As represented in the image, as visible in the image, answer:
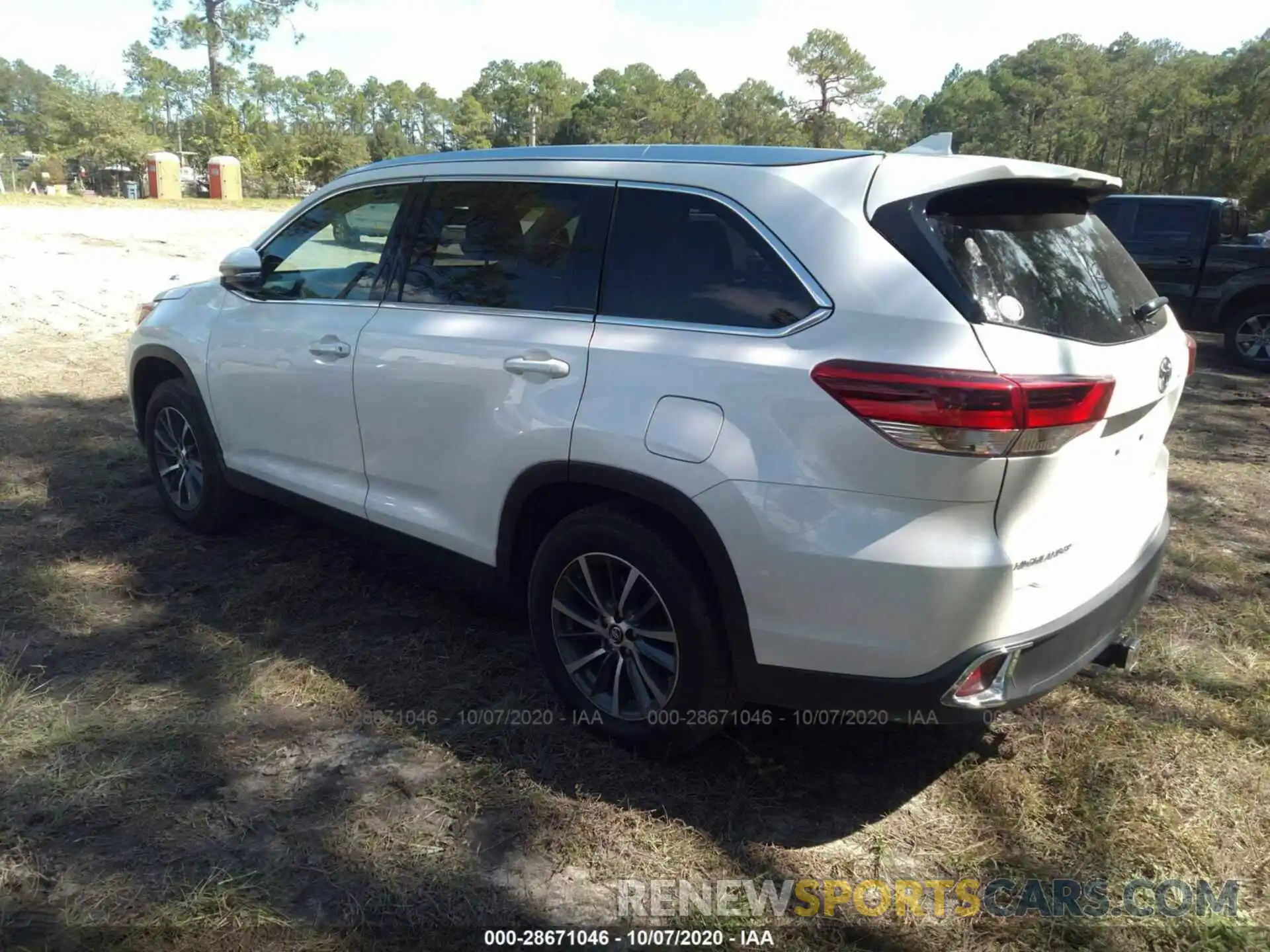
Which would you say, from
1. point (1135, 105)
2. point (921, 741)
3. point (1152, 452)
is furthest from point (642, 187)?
point (1135, 105)

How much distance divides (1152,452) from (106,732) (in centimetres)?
345

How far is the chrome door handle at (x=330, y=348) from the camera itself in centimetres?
370

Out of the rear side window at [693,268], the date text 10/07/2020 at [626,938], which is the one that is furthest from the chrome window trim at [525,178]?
the date text 10/07/2020 at [626,938]

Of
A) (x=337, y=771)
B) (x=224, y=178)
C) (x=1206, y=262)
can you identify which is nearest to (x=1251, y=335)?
(x=1206, y=262)

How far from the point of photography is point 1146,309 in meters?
2.92

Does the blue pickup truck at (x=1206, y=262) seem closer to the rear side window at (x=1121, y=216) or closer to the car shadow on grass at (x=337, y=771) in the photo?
the rear side window at (x=1121, y=216)

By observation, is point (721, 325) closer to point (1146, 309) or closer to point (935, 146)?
point (935, 146)

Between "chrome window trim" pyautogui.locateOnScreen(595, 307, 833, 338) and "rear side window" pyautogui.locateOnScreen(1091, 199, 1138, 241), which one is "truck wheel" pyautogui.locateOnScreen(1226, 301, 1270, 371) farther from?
"chrome window trim" pyautogui.locateOnScreen(595, 307, 833, 338)

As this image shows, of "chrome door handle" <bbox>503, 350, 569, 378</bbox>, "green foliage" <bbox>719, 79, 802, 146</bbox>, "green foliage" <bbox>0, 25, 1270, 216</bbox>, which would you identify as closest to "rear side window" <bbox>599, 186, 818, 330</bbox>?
"chrome door handle" <bbox>503, 350, 569, 378</bbox>

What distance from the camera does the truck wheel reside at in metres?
10.0

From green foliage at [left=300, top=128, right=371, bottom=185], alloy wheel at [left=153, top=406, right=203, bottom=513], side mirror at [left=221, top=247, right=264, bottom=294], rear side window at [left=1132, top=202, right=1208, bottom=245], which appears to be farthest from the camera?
green foliage at [left=300, top=128, right=371, bottom=185]

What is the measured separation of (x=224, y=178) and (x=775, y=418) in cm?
4307

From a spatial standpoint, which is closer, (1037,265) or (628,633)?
(1037,265)

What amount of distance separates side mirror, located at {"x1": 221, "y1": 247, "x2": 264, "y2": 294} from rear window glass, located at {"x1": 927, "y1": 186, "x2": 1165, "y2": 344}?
→ 2.93 m
